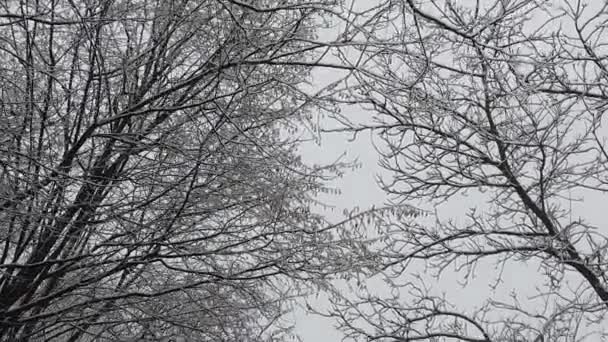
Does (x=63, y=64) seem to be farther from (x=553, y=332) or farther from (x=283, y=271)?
(x=553, y=332)

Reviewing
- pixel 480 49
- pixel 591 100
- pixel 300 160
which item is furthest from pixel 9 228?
pixel 591 100

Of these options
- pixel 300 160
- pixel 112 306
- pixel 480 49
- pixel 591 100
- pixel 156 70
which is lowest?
pixel 112 306

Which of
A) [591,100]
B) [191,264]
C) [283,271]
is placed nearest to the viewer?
[283,271]

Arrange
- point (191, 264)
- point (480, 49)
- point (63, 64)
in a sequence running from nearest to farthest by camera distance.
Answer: point (480, 49) → point (63, 64) → point (191, 264)

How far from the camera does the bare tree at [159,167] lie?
16.9 ft

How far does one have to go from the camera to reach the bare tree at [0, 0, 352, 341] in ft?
16.9

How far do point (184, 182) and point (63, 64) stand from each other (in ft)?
5.12

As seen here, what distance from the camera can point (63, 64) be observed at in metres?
5.84

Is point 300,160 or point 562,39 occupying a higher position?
point 562,39

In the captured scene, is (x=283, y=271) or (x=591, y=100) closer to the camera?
(x=283, y=271)

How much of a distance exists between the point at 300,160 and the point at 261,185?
0.56m

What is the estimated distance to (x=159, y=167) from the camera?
18.0 feet

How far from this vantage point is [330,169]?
616 cm

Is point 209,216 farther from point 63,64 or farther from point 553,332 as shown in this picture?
point 553,332
